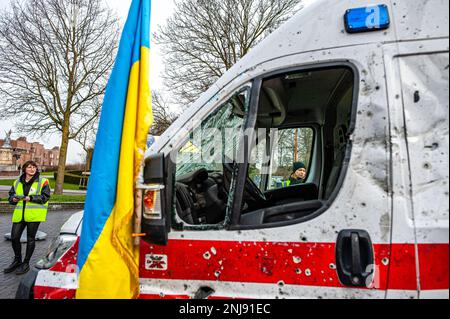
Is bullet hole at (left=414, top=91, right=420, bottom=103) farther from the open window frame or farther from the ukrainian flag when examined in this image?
the ukrainian flag

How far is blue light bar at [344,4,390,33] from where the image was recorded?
1.59 metres

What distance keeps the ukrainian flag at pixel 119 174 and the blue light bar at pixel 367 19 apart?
1.11m

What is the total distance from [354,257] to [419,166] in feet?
1.76

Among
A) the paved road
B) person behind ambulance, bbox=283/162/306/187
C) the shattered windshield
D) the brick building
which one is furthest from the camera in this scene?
the brick building

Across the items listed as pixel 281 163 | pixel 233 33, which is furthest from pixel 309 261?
pixel 233 33

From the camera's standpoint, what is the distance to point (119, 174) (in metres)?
1.67

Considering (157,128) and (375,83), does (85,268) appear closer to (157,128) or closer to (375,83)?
(375,83)

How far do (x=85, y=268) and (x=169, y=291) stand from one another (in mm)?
462

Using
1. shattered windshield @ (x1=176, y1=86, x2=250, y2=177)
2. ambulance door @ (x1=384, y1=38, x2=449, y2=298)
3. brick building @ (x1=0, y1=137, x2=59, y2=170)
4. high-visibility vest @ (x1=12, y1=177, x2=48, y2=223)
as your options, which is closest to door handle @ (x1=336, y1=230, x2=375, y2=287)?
ambulance door @ (x1=384, y1=38, x2=449, y2=298)

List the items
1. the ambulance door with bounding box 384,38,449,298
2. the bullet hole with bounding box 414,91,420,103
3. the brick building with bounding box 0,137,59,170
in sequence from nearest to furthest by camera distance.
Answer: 1. the ambulance door with bounding box 384,38,449,298
2. the bullet hole with bounding box 414,91,420,103
3. the brick building with bounding box 0,137,59,170

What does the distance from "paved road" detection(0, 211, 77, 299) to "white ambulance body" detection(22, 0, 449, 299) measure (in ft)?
11.2

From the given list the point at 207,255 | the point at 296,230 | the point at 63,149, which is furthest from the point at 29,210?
the point at 63,149

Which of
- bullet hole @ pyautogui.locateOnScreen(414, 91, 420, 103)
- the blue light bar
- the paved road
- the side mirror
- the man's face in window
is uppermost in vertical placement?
the blue light bar

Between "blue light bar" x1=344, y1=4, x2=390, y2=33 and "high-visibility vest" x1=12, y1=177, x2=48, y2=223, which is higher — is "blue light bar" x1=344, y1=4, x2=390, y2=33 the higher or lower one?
the higher one
